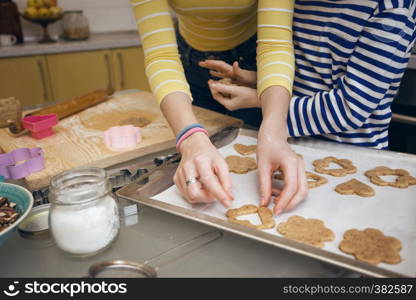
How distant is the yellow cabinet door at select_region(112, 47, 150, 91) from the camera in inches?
108

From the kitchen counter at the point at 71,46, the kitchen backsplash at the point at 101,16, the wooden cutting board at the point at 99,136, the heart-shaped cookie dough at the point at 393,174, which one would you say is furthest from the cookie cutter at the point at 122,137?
the kitchen backsplash at the point at 101,16

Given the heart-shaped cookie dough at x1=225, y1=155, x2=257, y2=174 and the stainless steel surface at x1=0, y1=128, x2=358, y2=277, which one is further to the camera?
the heart-shaped cookie dough at x1=225, y1=155, x2=257, y2=174

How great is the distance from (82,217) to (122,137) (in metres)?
0.46

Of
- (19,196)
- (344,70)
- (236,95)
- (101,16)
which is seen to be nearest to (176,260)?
(19,196)

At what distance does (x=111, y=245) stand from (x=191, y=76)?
2.76ft

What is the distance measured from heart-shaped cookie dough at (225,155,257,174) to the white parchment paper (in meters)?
0.01

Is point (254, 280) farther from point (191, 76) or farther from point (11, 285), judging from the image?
point (191, 76)

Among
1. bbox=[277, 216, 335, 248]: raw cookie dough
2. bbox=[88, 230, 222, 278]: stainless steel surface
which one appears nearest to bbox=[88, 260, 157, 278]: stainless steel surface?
bbox=[88, 230, 222, 278]: stainless steel surface

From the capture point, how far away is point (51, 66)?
2582 millimetres

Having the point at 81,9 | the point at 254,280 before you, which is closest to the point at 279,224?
the point at 254,280

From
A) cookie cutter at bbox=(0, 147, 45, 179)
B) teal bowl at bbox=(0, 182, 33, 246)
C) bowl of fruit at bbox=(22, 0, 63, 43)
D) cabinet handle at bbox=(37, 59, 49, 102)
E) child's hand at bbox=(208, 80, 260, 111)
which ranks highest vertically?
bowl of fruit at bbox=(22, 0, 63, 43)

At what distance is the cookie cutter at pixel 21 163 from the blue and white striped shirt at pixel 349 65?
65 cm

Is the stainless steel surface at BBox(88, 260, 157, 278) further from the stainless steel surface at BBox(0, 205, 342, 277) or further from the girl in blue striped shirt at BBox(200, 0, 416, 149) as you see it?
the girl in blue striped shirt at BBox(200, 0, 416, 149)

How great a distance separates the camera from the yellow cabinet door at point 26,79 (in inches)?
97.1
